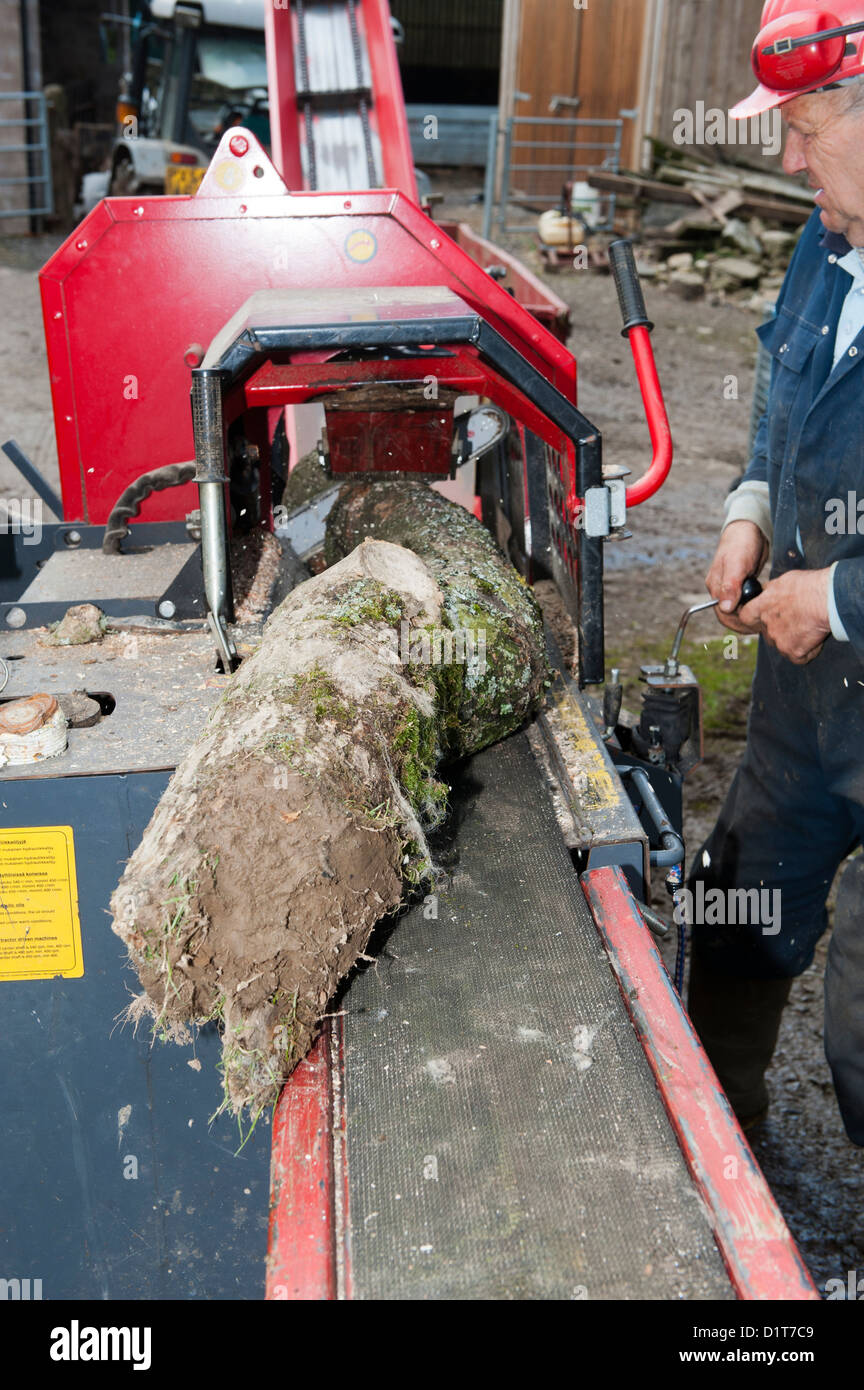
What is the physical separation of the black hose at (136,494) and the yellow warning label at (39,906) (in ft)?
3.82

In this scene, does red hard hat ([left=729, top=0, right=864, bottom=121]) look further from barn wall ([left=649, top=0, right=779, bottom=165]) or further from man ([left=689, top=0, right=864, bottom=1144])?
barn wall ([left=649, top=0, right=779, bottom=165])

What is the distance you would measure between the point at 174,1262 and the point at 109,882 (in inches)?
28.9

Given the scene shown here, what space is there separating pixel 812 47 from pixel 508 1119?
1.98m

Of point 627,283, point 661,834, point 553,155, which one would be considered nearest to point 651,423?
point 627,283

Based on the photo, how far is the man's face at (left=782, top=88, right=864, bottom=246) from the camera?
216 centimetres

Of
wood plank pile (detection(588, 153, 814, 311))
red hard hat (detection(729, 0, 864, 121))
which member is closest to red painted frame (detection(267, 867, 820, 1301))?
red hard hat (detection(729, 0, 864, 121))

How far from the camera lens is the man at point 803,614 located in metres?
2.19

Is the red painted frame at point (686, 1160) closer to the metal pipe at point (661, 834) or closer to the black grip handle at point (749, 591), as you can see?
the metal pipe at point (661, 834)

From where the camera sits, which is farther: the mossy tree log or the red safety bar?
the red safety bar

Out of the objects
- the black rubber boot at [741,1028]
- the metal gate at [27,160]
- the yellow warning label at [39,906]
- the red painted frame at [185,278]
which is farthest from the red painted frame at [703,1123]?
the metal gate at [27,160]

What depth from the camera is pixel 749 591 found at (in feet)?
8.32

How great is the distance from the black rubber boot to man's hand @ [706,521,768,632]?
3.31 ft

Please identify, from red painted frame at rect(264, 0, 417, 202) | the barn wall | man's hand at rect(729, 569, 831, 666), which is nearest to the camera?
man's hand at rect(729, 569, 831, 666)

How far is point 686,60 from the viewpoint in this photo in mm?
12969
